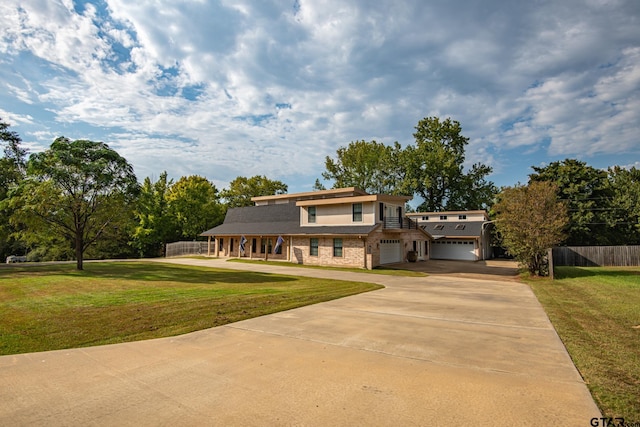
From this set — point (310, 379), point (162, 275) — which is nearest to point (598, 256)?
point (162, 275)

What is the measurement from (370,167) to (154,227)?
3206cm

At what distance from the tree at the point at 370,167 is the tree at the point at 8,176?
1533 inches

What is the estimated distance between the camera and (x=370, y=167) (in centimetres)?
5409

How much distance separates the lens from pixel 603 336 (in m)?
6.70

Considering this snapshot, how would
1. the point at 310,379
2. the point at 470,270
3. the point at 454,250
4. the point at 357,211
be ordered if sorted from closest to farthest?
the point at 310,379 < the point at 470,270 < the point at 357,211 < the point at 454,250

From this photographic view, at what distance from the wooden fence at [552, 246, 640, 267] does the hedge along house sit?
11.7 meters

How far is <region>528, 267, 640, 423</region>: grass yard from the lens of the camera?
159 inches

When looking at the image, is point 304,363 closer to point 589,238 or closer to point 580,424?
point 580,424

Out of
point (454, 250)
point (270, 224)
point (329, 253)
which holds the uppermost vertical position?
point (270, 224)

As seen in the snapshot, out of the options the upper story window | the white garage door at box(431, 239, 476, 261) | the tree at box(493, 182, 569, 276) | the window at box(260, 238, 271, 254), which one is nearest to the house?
the white garage door at box(431, 239, 476, 261)

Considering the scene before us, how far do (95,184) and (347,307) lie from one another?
60.0ft

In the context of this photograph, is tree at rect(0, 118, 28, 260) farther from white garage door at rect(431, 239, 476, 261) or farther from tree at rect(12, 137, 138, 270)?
white garage door at rect(431, 239, 476, 261)

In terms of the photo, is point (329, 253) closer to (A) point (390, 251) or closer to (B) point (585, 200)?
(A) point (390, 251)

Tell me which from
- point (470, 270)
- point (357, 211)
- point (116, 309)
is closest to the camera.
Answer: point (116, 309)
